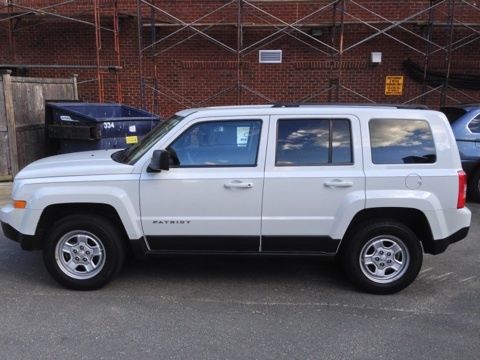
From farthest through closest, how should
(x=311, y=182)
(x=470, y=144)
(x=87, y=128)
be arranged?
(x=87, y=128), (x=470, y=144), (x=311, y=182)

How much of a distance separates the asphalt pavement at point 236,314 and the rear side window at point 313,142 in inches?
46.7

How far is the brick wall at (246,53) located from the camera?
11.4 meters

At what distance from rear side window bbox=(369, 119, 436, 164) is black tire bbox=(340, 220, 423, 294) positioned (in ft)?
1.87

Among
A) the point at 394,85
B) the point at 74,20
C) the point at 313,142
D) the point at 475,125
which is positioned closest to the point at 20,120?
the point at 74,20

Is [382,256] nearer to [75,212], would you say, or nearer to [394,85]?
[75,212]

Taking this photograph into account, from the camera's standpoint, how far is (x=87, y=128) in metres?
8.44

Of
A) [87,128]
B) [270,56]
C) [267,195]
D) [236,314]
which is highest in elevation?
[270,56]

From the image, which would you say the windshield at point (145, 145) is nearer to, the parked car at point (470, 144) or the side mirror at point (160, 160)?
the side mirror at point (160, 160)

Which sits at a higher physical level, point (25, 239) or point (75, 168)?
point (75, 168)

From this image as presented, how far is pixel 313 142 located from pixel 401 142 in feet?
2.51

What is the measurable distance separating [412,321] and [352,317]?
463mm

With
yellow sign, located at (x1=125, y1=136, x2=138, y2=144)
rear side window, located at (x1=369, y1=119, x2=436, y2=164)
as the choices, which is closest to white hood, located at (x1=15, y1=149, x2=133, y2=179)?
rear side window, located at (x1=369, y1=119, x2=436, y2=164)

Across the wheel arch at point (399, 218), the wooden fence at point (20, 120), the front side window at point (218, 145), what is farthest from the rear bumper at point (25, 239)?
the wooden fence at point (20, 120)

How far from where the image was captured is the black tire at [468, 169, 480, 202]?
8062mm
